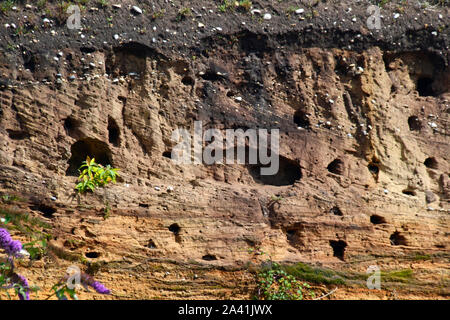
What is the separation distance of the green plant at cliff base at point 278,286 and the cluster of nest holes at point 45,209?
2.98m

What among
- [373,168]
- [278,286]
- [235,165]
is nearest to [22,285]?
[278,286]

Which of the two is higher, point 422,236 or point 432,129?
point 432,129

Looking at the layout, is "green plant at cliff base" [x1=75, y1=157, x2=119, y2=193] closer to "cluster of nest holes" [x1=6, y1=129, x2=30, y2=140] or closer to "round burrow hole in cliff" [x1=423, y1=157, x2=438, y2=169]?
"cluster of nest holes" [x1=6, y1=129, x2=30, y2=140]

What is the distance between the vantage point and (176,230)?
9.49m

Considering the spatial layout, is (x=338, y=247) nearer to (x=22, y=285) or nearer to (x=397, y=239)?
(x=397, y=239)

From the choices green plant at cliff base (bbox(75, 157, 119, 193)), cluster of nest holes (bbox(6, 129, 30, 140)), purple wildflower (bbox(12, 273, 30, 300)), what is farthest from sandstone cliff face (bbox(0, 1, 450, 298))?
purple wildflower (bbox(12, 273, 30, 300))

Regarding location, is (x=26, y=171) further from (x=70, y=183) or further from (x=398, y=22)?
(x=398, y=22)

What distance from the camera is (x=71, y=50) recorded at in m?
9.97

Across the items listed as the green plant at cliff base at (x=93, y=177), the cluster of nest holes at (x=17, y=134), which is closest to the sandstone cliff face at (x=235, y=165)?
the cluster of nest holes at (x=17, y=134)

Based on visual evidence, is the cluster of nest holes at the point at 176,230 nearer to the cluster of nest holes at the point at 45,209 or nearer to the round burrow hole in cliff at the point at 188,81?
the cluster of nest holes at the point at 45,209

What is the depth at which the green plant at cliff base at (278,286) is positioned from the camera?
9383mm

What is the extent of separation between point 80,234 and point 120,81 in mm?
2518

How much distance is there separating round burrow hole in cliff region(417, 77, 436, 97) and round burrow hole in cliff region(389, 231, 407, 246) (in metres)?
2.93

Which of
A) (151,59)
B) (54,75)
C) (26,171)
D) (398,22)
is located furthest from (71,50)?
(398,22)
